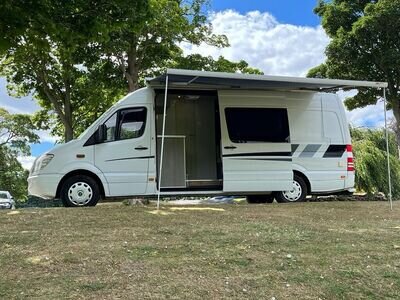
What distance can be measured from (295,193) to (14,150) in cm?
3592

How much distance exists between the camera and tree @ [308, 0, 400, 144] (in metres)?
22.8

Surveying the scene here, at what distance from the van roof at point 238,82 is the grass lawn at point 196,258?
3.24 metres

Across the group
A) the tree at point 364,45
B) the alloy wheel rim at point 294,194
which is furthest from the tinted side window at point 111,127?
the tree at point 364,45

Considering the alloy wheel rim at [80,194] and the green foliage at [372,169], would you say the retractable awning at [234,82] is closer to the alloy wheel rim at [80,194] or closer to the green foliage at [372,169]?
the alloy wheel rim at [80,194]

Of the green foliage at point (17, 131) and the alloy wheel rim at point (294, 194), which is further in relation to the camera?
the green foliage at point (17, 131)

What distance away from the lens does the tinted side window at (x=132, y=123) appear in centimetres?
1041

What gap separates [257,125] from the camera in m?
11.3

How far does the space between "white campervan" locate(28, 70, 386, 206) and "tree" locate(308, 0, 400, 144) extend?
12.7m

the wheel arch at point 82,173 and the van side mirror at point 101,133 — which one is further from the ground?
the van side mirror at point 101,133

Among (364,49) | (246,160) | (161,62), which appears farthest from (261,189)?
(364,49)

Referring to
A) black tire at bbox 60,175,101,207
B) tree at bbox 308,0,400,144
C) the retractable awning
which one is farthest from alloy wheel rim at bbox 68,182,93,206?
tree at bbox 308,0,400,144

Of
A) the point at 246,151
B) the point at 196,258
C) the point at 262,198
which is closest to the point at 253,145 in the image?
the point at 246,151

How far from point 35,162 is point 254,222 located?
5.51 metres

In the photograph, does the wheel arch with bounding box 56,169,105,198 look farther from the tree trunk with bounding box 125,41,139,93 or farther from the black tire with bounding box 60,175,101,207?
the tree trunk with bounding box 125,41,139,93
